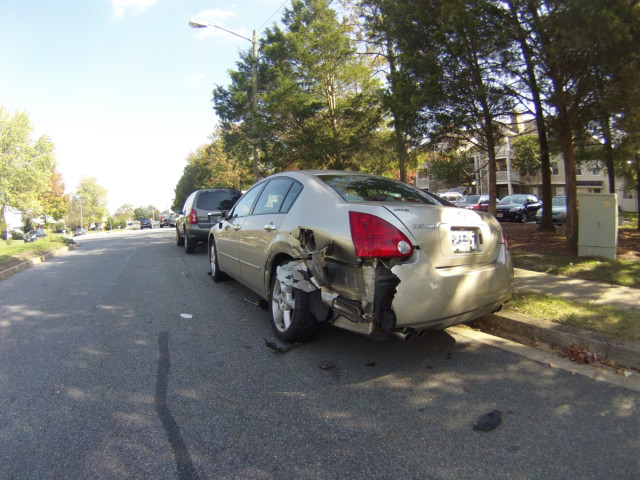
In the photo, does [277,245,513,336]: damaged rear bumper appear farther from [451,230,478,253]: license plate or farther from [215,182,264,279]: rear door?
[215,182,264,279]: rear door

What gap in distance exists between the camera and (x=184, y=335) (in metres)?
4.26

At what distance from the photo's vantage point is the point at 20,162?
38469 mm

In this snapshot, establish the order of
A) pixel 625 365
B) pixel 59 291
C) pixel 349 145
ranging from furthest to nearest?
pixel 349 145
pixel 59 291
pixel 625 365

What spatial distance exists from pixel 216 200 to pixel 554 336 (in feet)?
29.8

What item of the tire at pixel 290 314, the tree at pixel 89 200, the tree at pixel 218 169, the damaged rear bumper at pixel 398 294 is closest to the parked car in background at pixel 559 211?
the damaged rear bumper at pixel 398 294

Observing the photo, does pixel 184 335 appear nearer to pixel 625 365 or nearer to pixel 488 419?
pixel 488 419

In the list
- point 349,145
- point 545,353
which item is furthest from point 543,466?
point 349,145

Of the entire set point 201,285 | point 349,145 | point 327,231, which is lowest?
point 201,285

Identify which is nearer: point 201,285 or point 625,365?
point 625,365

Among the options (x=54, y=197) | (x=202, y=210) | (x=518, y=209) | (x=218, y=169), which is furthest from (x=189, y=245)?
(x=54, y=197)

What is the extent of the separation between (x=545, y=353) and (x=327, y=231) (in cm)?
226

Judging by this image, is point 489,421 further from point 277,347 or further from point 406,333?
point 277,347

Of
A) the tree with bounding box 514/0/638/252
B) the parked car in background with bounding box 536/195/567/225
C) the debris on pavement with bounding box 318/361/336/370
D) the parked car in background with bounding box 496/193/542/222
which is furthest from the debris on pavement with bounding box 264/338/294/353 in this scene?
the parked car in background with bounding box 496/193/542/222

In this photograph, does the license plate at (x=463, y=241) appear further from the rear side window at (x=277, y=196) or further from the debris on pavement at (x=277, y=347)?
the debris on pavement at (x=277, y=347)
